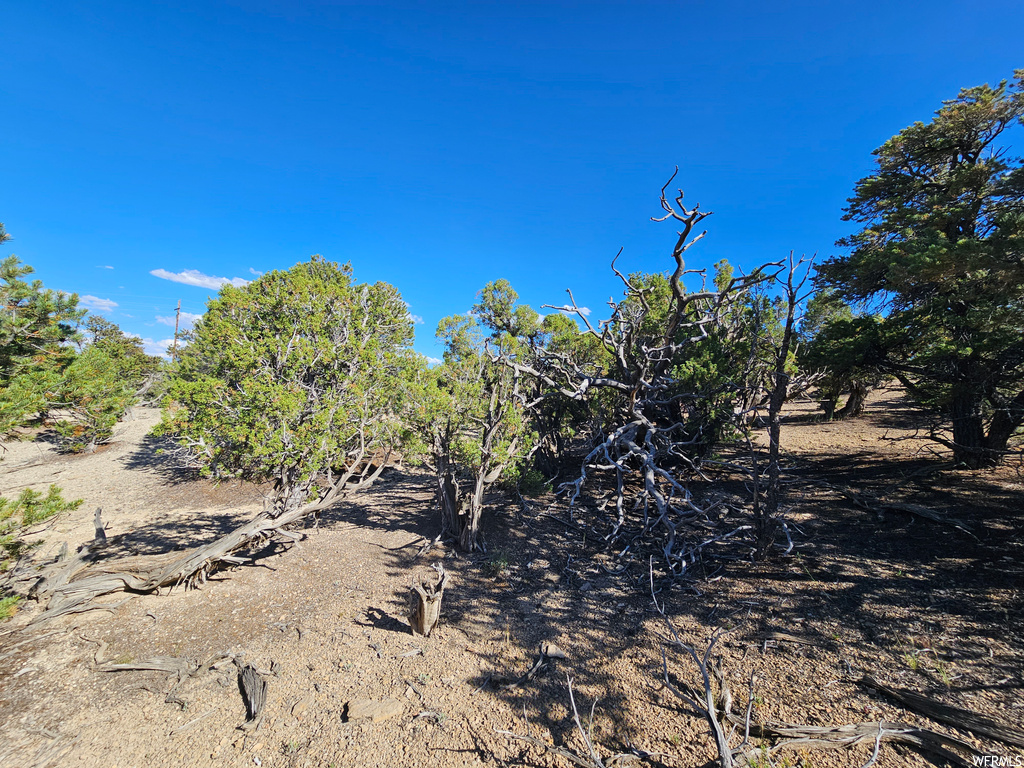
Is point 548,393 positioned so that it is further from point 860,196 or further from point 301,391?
point 860,196

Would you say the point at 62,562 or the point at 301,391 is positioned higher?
the point at 301,391

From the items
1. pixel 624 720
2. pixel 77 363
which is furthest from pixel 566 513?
pixel 77 363

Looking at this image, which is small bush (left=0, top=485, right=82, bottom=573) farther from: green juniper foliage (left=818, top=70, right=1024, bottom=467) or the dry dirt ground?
green juniper foliage (left=818, top=70, right=1024, bottom=467)

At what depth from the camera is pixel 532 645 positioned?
559 cm

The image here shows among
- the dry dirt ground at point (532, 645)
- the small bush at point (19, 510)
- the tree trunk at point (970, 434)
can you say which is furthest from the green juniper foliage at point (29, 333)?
the tree trunk at point (970, 434)

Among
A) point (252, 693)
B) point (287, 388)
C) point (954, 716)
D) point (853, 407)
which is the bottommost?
point (252, 693)

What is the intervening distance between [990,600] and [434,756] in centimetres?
735

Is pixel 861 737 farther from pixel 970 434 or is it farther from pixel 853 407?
pixel 853 407

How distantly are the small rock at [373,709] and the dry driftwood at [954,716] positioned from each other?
5290mm

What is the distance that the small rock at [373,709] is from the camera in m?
4.43

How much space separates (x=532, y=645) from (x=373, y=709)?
2223mm

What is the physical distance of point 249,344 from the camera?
24.0 ft

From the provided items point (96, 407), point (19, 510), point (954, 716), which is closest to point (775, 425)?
point (954, 716)

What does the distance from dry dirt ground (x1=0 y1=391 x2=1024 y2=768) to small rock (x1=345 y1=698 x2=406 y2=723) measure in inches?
1.9
